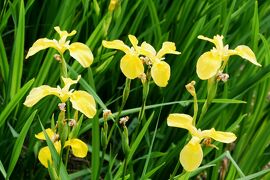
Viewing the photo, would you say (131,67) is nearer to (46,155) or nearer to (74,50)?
(74,50)

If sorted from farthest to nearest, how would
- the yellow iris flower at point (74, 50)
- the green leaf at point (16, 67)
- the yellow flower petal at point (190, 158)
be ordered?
the green leaf at point (16, 67), the yellow iris flower at point (74, 50), the yellow flower petal at point (190, 158)

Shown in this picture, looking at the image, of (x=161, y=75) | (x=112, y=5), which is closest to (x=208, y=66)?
(x=161, y=75)

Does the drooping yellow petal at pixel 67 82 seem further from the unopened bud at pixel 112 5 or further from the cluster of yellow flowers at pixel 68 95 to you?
the unopened bud at pixel 112 5

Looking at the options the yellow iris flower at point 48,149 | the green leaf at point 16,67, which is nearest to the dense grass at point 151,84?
the green leaf at point 16,67

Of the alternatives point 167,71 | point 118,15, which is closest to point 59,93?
point 167,71

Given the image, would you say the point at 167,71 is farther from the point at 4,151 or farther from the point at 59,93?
the point at 4,151

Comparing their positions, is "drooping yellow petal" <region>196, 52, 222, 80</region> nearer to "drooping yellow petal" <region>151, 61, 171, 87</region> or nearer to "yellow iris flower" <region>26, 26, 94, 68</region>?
"drooping yellow petal" <region>151, 61, 171, 87</region>
